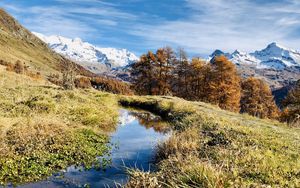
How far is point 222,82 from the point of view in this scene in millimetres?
69500

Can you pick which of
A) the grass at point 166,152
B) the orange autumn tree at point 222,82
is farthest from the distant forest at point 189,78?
the grass at point 166,152

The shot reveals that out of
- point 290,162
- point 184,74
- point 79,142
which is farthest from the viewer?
point 184,74

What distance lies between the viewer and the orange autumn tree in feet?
227

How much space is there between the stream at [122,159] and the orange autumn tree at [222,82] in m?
41.2

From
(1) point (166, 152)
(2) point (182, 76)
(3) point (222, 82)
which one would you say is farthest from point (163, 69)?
(1) point (166, 152)

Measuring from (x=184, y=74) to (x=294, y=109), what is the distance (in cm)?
2284

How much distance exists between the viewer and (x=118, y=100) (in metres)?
44.2

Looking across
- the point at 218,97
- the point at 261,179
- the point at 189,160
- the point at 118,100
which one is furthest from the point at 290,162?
the point at 218,97

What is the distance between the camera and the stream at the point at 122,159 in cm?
1289

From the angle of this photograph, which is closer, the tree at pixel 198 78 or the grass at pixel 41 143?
the grass at pixel 41 143

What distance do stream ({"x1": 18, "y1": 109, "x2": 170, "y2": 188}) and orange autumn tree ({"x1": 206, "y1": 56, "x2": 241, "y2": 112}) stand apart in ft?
135

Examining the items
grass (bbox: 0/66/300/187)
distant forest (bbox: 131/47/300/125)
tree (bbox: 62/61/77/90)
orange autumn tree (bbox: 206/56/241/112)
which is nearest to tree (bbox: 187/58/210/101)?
distant forest (bbox: 131/47/300/125)

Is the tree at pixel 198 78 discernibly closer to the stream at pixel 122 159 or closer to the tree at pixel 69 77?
the tree at pixel 69 77

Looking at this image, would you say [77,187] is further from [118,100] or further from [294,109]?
[294,109]
